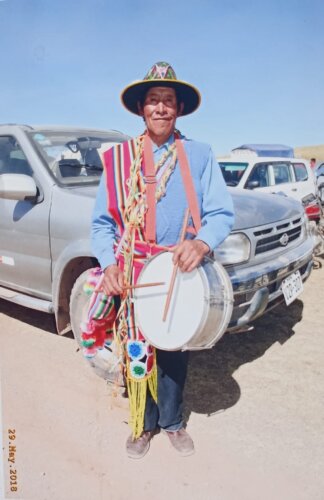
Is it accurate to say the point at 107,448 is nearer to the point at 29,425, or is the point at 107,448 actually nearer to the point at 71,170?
the point at 29,425

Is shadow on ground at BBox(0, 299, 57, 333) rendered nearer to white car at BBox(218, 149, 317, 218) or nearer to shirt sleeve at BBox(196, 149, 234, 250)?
shirt sleeve at BBox(196, 149, 234, 250)

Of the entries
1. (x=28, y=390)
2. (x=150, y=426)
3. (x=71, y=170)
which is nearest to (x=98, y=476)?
(x=150, y=426)

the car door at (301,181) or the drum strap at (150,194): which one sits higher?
the drum strap at (150,194)

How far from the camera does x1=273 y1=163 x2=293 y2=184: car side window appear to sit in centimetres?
784

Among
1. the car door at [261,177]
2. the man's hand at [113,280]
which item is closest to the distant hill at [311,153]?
the car door at [261,177]

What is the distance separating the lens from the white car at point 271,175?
733 centimetres

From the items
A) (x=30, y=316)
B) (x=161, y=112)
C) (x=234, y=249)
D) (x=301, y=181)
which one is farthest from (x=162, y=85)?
(x=301, y=181)

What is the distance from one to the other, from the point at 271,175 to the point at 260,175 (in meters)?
0.34

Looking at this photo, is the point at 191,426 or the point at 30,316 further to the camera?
the point at 30,316

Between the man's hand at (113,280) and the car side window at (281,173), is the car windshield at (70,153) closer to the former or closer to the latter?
the man's hand at (113,280)

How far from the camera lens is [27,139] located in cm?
350

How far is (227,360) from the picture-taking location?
3.35 metres

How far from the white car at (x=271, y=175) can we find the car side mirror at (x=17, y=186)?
4.51 m

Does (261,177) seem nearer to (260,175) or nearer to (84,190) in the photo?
(260,175)
